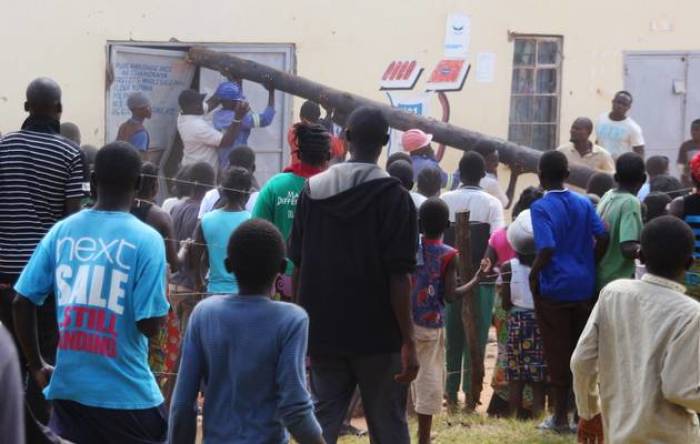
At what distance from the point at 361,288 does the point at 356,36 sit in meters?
10.0

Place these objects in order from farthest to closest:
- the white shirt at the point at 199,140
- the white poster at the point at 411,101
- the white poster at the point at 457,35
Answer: the white poster at the point at 457,35, the white poster at the point at 411,101, the white shirt at the point at 199,140

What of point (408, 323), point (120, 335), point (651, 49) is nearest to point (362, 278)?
point (408, 323)

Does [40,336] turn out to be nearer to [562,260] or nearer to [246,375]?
[246,375]

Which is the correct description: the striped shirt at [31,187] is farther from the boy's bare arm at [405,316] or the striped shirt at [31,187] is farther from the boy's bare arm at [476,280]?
the boy's bare arm at [476,280]

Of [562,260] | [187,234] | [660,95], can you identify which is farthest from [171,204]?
[660,95]

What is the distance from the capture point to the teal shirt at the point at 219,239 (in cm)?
780

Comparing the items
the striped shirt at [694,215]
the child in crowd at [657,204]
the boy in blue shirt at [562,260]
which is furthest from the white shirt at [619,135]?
the striped shirt at [694,215]

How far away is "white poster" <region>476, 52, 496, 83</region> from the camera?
51.6 feet

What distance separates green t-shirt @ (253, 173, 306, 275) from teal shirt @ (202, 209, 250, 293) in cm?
110

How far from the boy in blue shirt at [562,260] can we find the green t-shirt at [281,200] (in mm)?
1578

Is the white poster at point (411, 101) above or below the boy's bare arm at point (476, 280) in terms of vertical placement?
above

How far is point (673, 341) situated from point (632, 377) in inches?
9.4

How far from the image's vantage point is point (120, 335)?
4715 millimetres

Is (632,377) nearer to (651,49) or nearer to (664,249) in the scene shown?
(664,249)
